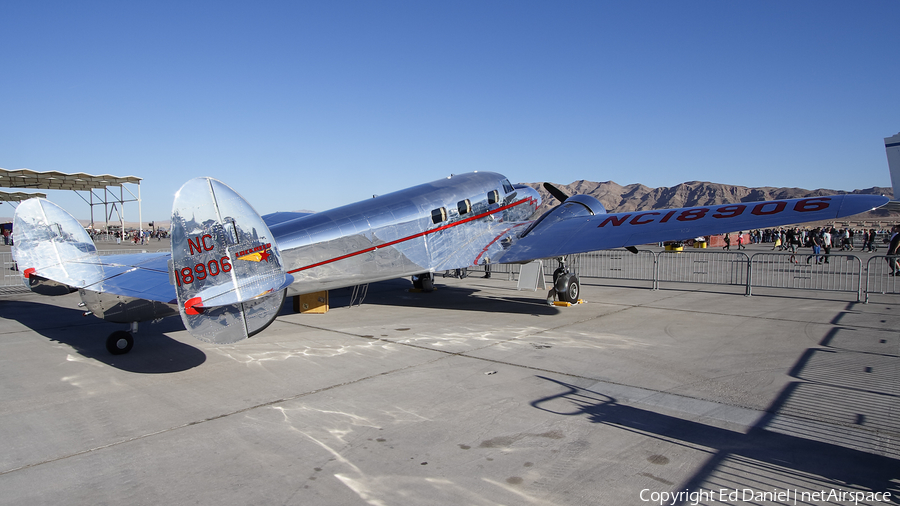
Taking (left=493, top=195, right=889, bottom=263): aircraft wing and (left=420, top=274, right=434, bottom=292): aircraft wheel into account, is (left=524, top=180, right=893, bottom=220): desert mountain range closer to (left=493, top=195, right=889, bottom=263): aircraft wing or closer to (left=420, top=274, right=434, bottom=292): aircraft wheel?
(left=420, top=274, right=434, bottom=292): aircraft wheel

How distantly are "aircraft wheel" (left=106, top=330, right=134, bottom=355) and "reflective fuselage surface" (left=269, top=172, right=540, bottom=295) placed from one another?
2756 millimetres

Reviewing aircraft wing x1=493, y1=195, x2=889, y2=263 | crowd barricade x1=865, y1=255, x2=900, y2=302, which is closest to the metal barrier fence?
crowd barricade x1=865, y1=255, x2=900, y2=302

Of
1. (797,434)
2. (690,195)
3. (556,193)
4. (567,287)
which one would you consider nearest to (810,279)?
(556,193)

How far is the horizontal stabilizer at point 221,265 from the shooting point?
18.2 ft

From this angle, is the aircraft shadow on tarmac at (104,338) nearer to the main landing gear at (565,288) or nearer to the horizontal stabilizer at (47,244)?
the horizontal stabilizer at (47,244)

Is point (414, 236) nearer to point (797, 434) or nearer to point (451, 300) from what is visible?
point (451, 300)

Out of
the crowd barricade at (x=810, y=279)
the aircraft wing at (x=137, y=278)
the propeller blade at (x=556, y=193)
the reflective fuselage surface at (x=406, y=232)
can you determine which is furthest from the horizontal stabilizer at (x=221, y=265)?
the crowd barricade at (x=810, y=279)

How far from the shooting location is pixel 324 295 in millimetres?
12633

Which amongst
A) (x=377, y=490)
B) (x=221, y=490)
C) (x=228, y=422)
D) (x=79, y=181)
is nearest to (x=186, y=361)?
(x=228, y=422)

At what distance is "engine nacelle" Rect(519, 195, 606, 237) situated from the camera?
14.0m

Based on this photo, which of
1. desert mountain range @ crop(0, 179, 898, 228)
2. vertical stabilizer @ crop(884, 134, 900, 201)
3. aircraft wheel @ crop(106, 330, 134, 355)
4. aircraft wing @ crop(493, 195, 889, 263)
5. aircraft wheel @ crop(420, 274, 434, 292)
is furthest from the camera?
desert mountain range @ crop(0, 179, 898, 228)

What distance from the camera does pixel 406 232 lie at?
11.5 meters

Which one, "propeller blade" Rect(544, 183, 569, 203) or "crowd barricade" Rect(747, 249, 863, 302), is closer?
"propeller blade" Rect(544, 183, 569, 203)

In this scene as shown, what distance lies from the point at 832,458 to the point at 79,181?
48.5m
